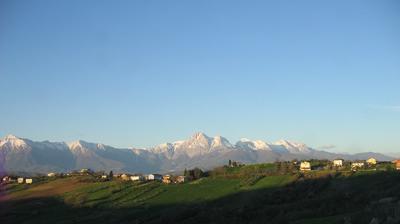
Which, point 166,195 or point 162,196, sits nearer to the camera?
point 162,196

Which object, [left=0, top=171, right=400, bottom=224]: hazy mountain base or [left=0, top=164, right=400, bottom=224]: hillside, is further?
[left=0, top=164, right=400, bottom=224]: hillside

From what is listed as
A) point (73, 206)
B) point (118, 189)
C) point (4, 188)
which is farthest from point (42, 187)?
point (73, 206)

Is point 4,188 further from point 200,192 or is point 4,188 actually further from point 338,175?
point 338,175

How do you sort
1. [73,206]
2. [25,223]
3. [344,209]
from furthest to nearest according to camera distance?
[73,206] < [25,223] < [344,209]

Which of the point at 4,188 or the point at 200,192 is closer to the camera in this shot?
the point at 200,192

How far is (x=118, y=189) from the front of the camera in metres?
99.4

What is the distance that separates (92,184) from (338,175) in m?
49.5

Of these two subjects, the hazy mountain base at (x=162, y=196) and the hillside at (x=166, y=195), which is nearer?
the hazy mountain base at (x=162, y=196)

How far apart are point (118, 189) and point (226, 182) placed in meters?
18.7

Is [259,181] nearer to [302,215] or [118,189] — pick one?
[118,189]

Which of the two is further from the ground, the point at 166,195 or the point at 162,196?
the point at 166,195

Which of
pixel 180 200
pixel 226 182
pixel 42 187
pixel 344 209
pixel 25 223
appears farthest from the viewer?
pixel 42 187

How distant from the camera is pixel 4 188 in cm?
12375

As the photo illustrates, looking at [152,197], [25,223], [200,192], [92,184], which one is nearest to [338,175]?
[200,192]
